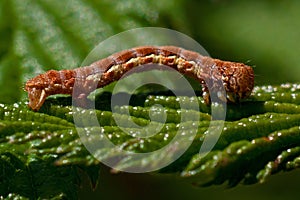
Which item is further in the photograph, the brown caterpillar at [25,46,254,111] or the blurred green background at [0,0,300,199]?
the blurred green background at [0,0,300,199]

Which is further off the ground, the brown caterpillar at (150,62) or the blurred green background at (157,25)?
the blurred green background at (157,25)

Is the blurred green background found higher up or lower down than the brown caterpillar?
higher up

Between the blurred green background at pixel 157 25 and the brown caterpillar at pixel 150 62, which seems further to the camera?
the blurred green background at pixel 157 25

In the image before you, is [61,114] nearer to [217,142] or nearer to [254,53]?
[217,142]
